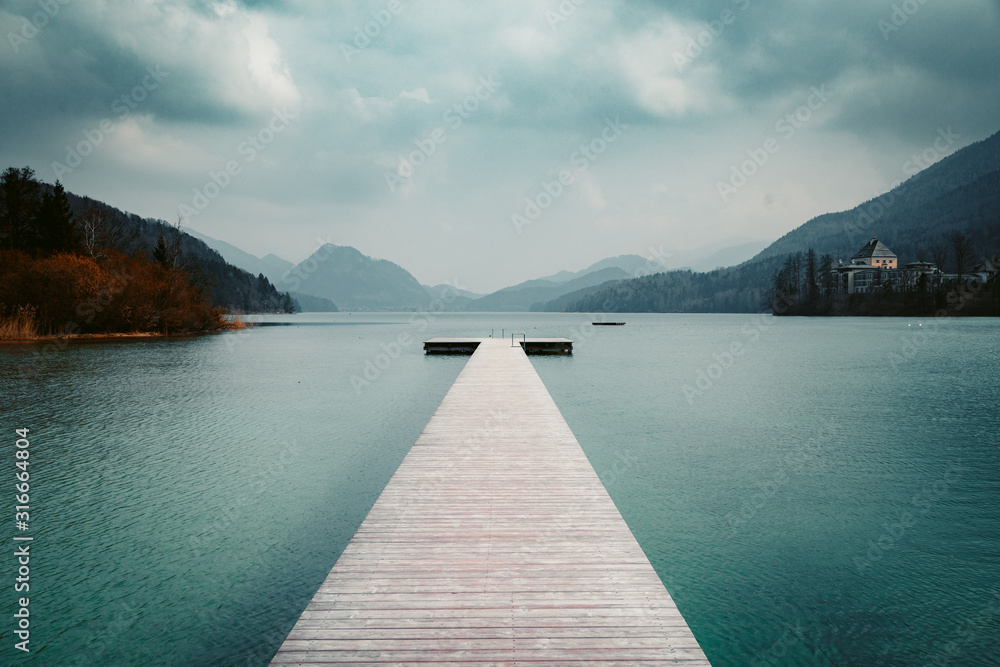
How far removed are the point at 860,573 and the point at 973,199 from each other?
697 feet

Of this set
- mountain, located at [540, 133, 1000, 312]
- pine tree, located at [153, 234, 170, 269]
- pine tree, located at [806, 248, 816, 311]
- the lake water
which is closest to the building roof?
mountain, located at [540, 133, 1000, 312]

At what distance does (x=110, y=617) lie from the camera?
5.31 meters

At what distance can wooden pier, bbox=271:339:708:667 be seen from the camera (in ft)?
10.7

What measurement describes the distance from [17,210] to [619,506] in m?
56.7

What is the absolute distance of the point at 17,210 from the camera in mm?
43438

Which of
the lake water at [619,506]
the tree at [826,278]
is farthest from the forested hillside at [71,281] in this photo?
the tree at [826,278]

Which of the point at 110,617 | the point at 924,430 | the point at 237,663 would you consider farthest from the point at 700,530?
the point at 924,430

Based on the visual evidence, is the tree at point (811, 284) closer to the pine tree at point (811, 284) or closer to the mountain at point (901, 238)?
the pine tree at point (811, 284)

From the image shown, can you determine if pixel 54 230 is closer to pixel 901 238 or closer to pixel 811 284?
pixel 811 284

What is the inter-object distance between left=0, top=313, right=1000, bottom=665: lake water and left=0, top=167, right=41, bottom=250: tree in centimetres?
3278

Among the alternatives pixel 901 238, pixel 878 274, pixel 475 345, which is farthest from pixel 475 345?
pixel 901 238

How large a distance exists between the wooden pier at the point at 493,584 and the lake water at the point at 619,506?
145 centimetres

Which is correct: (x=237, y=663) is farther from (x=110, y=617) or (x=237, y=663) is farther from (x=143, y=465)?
(x=143, y=465)

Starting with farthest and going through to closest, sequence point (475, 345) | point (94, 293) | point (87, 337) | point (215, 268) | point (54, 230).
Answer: point (215, 268), point (54, 230), point (87, 337), point (94, 293), point (475, 345)
